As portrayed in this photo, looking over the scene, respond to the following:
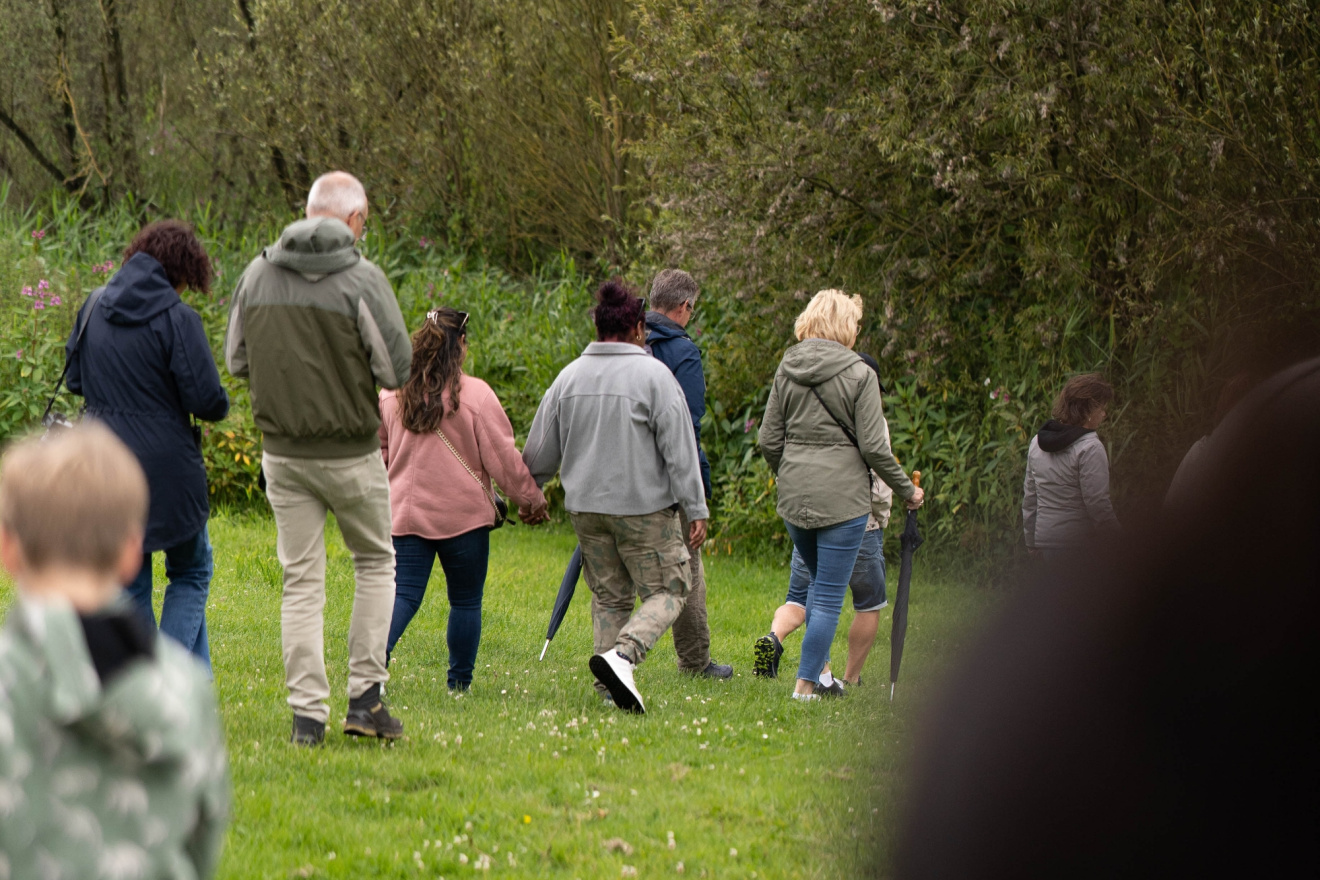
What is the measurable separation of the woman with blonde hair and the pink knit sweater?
1317 mm

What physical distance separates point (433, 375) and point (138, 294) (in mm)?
1426

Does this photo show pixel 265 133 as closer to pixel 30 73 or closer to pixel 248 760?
pixel 30 73

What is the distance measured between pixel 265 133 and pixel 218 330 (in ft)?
14.8

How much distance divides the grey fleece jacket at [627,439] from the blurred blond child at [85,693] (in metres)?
4.14

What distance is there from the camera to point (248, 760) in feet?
16.1

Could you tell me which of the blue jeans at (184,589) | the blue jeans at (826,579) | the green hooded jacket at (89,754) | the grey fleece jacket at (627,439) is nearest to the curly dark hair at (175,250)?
the blue jeans at (184,589)

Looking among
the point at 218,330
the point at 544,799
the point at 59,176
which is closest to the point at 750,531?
the point at 218,330

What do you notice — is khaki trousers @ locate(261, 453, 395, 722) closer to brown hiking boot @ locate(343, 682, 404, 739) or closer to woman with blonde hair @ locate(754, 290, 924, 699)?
brown hiking boot @ locate(343, 682, 404, 739)

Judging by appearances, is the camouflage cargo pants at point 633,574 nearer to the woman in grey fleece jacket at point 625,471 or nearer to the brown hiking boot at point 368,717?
the woman in grey fleece jacket at point 625,471

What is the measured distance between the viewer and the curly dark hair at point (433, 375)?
6.18 meters

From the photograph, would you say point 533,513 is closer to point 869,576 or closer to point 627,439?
point 627,439

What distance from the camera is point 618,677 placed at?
20.1 ft

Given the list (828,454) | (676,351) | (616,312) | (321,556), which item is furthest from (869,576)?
(321,556)

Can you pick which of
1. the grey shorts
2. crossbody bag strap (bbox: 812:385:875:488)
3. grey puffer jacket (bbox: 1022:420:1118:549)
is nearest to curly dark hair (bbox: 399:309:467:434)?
crossbody bag strap (bbox: 812:385:875:488)
